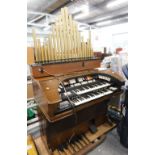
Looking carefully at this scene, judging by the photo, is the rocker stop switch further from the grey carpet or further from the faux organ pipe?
the faux organ pipe

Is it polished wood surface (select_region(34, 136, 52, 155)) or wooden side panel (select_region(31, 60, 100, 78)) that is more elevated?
wooden side panel (select_region(31, 60, 100, 78))

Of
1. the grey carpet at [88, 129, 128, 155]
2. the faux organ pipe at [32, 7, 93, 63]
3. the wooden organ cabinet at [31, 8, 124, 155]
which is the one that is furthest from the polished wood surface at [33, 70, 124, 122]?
the grey carpet at [88, 129, 128, 155]

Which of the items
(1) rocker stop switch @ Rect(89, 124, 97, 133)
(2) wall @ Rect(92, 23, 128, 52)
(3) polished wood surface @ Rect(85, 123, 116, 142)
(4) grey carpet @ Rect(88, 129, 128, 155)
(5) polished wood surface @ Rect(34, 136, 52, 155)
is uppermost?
(2) wall @ Rect(92, 23, 128, 52)

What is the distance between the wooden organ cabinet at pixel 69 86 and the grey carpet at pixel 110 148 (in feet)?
0.25

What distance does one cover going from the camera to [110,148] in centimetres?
175

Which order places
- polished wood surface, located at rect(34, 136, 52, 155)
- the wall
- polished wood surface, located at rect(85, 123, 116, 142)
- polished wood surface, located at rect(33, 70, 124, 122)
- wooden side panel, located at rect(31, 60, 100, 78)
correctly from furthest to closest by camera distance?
the wall, polished wood surface, located at rect(85, 123, 116, 142), polished wood surface, located at rect(34, 136, 52, 155), wooden side panel, located at rect(31, 60, 100, 78), polished wood surface, located at rect(33, 70, 124, 122)

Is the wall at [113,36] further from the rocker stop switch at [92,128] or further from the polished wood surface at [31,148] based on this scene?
the polished wood surface at [31,148]

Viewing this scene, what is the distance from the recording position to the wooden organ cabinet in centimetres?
135

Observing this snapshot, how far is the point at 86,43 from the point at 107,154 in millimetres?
1480

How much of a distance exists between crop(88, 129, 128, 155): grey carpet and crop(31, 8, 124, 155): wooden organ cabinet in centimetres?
8

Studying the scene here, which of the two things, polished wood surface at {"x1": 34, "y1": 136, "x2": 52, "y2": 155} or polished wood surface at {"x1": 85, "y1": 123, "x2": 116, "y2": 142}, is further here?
polished wood surface at {"x1": 85, "y1": 123, "x2": 116, "y2": 142}

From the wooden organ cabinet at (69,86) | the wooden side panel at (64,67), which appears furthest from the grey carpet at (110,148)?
the wooden side panel at (64,67)
